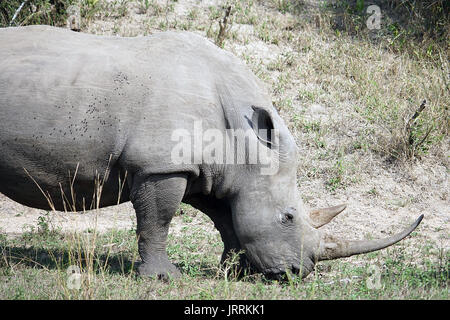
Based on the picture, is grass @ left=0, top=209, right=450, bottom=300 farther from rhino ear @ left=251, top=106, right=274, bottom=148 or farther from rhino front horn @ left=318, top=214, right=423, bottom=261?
rhino ear @ left=251, top=106, right=274, bottom=148

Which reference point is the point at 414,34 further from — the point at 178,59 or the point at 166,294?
the point at 166,294

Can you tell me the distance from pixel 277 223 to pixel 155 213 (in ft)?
3.48

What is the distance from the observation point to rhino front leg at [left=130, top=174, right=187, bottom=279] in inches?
229

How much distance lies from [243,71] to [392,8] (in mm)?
7471

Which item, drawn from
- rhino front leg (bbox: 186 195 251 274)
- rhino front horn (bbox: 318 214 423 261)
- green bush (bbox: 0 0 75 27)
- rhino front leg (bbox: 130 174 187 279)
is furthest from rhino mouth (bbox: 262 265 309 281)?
green bush (bbox: 0 0 75 27)

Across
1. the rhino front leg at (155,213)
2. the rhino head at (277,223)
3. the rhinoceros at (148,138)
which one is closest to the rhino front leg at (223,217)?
the rhinoceros at (148,138)

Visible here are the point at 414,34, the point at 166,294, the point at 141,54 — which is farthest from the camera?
the point at 414,34

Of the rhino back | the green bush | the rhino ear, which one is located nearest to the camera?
the rhino back

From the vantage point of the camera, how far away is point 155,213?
5938 mm

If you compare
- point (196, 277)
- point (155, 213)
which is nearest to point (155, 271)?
point (196, 277)

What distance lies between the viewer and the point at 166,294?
5586 mm

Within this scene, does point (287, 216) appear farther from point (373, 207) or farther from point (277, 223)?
point (373, 207)

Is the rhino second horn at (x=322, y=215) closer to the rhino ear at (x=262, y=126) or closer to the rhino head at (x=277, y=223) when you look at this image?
the rhino head at (x=277, y=223)

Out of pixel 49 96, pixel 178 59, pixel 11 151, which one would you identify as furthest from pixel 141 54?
pixel 11 151
